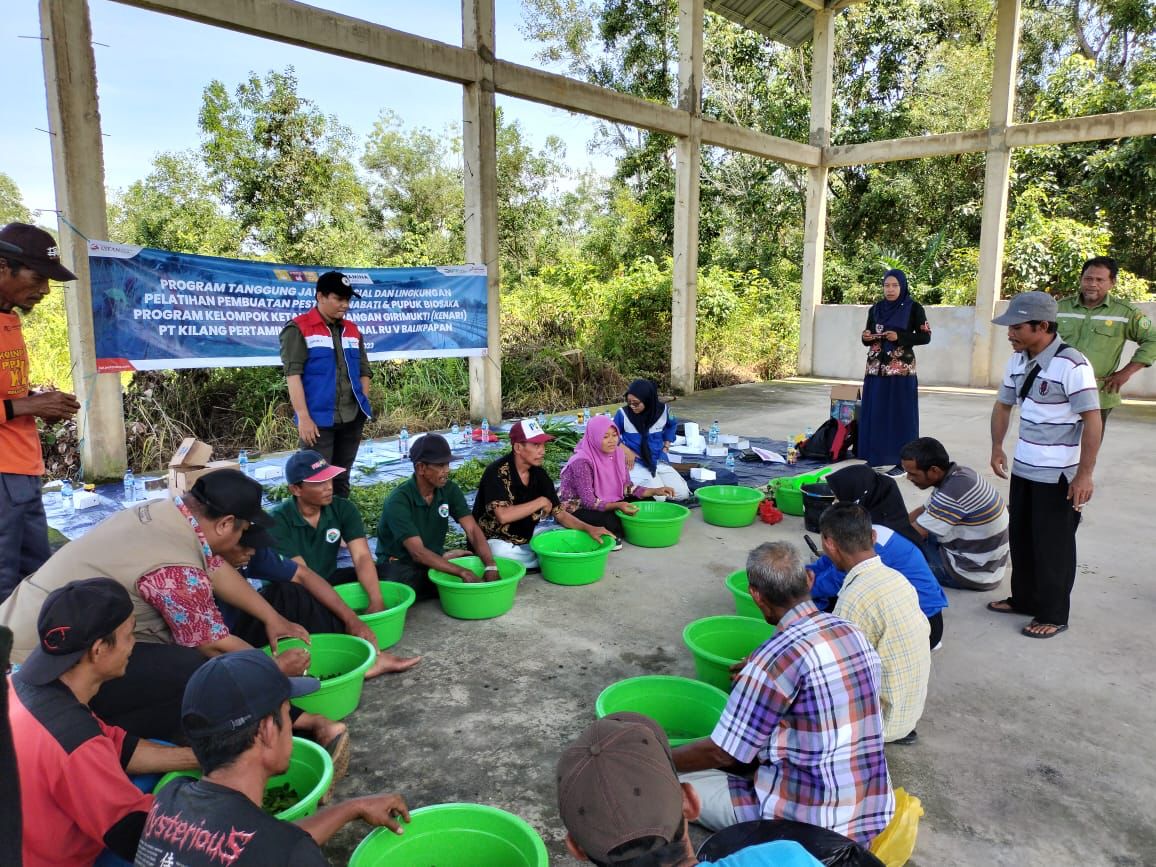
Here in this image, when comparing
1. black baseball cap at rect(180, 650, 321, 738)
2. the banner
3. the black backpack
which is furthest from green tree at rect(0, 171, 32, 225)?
black baseball cap at rect(180, 650, 321, 738)

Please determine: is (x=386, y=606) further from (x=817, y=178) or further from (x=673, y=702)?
(x=817, y=178)

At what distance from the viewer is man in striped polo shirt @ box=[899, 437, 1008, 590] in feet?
12.0

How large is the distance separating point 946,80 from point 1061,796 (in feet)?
53.9

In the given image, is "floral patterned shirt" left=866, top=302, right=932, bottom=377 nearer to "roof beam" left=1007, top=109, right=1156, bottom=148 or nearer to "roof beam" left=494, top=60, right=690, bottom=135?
"roof beam" left=494, top=60, right=690, bottom=135

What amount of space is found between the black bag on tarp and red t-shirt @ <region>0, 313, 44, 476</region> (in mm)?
3056

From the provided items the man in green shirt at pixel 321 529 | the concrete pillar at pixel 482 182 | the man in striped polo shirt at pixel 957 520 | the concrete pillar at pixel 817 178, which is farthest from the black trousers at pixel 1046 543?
the concrete pillar at pixel 817 178

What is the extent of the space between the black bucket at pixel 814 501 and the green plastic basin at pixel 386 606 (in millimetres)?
2748

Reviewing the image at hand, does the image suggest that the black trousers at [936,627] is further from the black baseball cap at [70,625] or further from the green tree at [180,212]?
the green tree at [180,212]

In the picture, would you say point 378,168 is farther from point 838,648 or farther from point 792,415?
point 838,648

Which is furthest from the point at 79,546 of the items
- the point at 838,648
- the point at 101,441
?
the point at 101,441

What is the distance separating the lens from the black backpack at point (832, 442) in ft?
22.6

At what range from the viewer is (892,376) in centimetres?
633

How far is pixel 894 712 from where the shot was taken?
241 centimetres

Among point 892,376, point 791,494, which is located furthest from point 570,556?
point 892,376
